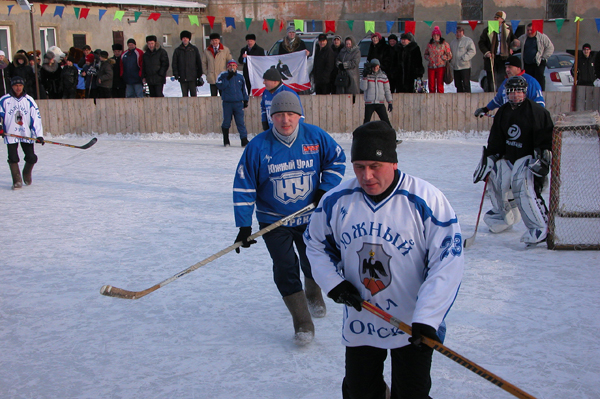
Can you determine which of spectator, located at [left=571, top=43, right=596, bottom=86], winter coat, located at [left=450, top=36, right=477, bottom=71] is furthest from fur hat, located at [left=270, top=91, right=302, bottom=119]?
spectator, located at [left=571, top=43, right=596, bottom=86]

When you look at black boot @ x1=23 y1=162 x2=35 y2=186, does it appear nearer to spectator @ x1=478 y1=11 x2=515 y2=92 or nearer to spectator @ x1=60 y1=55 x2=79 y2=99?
spectator @ x1=60 y1=55 x2=79 y2=99

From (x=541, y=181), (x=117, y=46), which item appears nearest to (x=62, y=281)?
(x=541, y=181)

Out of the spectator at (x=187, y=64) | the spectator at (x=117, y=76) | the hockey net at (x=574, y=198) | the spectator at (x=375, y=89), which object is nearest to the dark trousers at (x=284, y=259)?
the hockey net at (x=574, y=198)

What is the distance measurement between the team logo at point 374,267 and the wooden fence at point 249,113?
1082 cm

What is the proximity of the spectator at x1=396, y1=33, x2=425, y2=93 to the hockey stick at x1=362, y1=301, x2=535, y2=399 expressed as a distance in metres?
11.5

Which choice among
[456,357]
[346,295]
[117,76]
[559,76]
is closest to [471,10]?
[559,76]

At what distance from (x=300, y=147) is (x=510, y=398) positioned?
1846 mm

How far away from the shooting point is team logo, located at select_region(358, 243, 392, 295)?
7.73 feet

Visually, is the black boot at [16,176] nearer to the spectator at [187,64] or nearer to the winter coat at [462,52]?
the spectator at [187,64]

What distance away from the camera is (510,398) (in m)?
3.11

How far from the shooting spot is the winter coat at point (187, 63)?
13383mm

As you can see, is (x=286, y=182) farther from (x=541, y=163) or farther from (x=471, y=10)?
(x=471, y=10)

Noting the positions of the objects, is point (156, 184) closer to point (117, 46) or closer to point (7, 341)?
point (7, 341)

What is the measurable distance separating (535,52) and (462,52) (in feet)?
5.32
